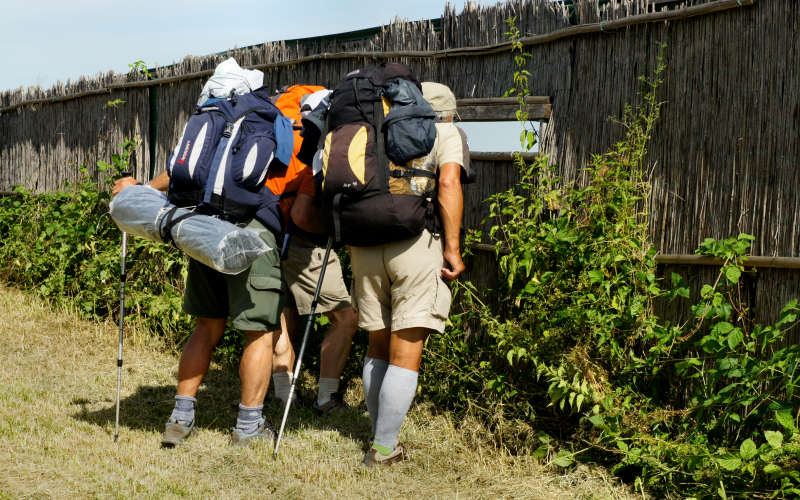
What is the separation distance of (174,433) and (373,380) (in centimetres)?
115

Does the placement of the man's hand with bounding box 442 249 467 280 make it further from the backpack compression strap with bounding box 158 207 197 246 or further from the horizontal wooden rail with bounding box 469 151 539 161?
the backpack compression strap with bounding box 158 207 197 246

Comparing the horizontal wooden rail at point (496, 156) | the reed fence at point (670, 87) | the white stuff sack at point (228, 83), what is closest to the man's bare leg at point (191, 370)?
the white stuff sack at point (228, 83)

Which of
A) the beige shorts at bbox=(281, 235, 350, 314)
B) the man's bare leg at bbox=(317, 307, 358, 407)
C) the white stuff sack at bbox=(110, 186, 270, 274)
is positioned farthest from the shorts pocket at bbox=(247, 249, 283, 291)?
the man's bare leg at bbox=(317, 307, 358, 407)

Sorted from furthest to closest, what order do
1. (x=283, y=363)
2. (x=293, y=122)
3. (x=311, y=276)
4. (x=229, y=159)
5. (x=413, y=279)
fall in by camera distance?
(x=283, y=363) → (x=311, y=276) → (x=293, y=122) → (x=229, y=159) → (x=413, y=279)

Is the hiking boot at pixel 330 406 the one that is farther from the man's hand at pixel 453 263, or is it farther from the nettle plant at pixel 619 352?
the man's hand at pixel 453 263

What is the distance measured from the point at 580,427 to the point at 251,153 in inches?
90.6

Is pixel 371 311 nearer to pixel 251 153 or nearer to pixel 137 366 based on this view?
pixel 251 153

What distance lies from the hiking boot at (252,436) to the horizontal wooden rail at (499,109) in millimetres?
2316

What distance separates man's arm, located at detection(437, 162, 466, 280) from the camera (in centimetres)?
395

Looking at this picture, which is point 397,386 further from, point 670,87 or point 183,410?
point 670,87

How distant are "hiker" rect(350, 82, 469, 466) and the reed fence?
3.32 ft

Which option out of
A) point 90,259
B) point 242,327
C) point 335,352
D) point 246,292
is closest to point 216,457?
point 242,327

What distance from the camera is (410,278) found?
404 cm

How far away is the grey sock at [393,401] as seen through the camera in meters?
4.01
